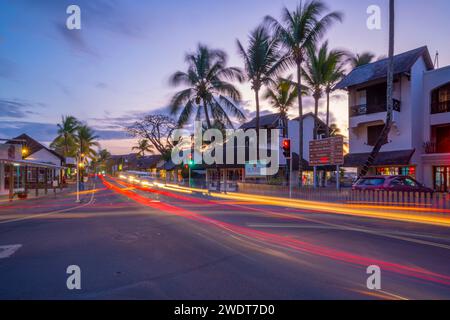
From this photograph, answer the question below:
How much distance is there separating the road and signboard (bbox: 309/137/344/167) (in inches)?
298

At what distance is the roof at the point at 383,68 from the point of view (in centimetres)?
2184

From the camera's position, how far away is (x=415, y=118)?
870 inches

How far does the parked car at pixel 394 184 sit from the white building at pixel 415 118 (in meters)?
5.29

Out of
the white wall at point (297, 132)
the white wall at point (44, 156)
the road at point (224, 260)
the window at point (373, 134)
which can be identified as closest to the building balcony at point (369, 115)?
the window at point (373, 134)

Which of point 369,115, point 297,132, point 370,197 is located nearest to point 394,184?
point 370,197

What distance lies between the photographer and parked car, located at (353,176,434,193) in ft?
51.3

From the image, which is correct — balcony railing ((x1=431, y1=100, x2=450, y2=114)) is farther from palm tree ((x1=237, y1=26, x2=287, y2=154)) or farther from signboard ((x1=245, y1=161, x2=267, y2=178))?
signboard ((x1=245, y1=161, x2=267, y2=178))

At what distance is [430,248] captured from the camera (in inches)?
290

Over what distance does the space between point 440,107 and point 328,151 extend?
10.0 metres

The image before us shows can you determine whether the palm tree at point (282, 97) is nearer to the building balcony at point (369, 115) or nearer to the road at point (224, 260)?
the building balcony at point (369, 115)

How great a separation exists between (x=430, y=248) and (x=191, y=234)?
241 inches

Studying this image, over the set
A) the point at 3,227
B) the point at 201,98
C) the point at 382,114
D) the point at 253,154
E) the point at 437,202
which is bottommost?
the point at 3,227
